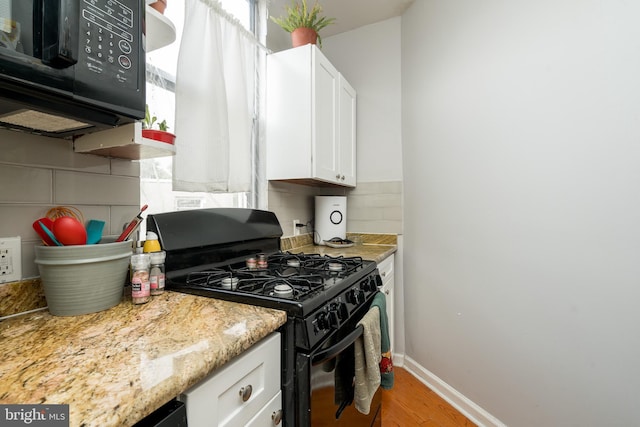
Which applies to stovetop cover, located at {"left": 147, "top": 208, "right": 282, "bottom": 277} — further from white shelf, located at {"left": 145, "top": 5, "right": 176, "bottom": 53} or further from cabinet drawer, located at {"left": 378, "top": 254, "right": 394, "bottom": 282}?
cabinet drawer, located at {"left": 378, "top": 254, "right": 394, "bottom": 282}

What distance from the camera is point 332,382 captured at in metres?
0.98

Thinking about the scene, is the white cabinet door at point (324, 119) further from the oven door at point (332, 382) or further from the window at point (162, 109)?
the oven door at point (332, 382)

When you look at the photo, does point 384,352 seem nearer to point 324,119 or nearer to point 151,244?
point 151,244

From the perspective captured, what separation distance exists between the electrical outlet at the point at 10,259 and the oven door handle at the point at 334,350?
854 mm

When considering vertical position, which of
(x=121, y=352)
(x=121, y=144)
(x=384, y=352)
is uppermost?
(x=121, y=144)

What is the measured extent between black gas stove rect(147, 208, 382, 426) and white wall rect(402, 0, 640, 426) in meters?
0.71

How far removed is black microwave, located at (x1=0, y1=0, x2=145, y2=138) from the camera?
0.56 meters

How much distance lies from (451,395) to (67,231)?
213 centimetres

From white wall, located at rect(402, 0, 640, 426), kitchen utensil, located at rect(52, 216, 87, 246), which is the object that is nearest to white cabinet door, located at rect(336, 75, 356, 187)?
white wall, located at rect(402, 0, 640, 426)

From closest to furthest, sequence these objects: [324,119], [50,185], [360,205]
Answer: [50,185] → [324,119] → [360,205]

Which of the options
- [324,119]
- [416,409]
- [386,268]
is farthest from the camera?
[386,268]

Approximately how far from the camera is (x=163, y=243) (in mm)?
1049

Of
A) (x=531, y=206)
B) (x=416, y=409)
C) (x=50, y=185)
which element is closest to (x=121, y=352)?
(x=50, y=185)

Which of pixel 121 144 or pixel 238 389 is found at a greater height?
pixel 121 144
